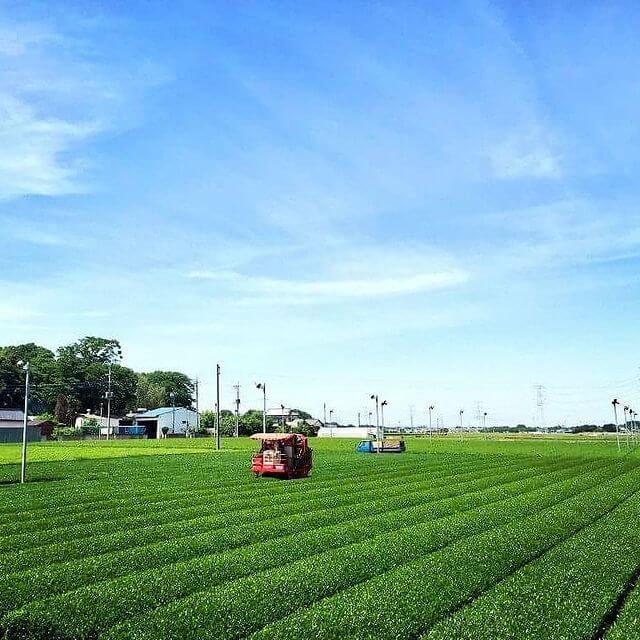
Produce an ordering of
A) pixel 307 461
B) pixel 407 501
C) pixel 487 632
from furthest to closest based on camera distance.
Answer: pixel 307 461 → pixel 407 501 → pixel 487 632

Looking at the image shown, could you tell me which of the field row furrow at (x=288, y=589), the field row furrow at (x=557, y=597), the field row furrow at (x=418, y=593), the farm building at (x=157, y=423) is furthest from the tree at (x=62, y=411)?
the field row furrow at (x=557, y=597)

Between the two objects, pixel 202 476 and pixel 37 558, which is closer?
pixel 37 558

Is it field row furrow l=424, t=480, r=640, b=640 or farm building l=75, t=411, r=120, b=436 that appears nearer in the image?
field row furrow l=424, t=480, r=640, b=640

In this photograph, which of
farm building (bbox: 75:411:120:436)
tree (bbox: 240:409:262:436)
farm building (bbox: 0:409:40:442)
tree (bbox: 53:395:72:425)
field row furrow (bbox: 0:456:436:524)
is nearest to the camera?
field row furrow (bbox: 0:456:436:524)

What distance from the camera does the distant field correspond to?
488 inches

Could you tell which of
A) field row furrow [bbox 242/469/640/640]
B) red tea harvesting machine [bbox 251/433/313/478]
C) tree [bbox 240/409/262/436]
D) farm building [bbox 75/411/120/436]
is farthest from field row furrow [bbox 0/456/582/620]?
farm building [bbox 75/411/120/436]

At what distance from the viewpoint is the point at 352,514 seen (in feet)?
79.6

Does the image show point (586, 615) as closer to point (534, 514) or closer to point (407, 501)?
point (534, 514)

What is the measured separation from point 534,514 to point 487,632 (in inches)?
529

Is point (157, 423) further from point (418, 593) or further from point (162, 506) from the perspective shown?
point (418, 593)

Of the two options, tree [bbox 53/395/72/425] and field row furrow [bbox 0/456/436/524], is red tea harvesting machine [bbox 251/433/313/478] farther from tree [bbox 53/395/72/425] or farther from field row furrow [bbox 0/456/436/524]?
tree [bbox 53/395/72/425]

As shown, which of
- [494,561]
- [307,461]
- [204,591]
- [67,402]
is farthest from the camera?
[67,402]

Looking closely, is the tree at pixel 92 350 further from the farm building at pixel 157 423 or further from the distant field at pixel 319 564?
the distant field at pixel 319 564

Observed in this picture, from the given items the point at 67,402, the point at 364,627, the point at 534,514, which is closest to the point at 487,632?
the point at 364,627
